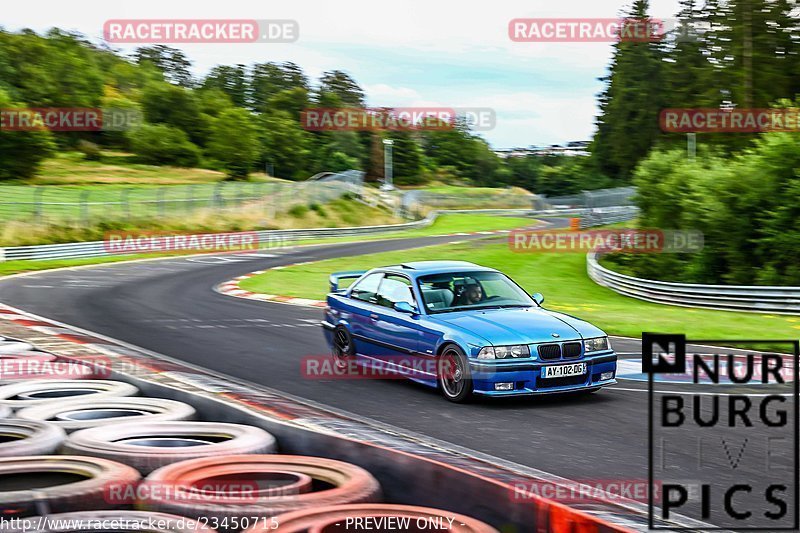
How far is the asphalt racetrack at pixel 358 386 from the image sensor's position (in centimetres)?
718

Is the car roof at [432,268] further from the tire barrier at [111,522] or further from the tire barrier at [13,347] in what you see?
the tire barrier at [111,522]

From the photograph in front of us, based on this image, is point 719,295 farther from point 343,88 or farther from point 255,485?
point 343,88

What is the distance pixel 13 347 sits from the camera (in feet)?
34.7

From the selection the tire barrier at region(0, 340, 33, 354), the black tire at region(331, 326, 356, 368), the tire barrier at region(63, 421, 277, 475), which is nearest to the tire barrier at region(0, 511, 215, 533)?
the tire barrier at region(63, 421, 277, 475)

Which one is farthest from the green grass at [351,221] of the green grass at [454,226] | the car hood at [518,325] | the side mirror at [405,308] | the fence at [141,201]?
the car hood at [518,325]

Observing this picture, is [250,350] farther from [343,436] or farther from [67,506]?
[67,506]

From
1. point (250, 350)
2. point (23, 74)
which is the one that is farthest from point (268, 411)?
point (23, 74)

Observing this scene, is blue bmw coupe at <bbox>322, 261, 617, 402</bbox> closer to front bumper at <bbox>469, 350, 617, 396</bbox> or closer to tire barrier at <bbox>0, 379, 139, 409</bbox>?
front bumper at <bbox>469, 350, 617, 396</bbox>

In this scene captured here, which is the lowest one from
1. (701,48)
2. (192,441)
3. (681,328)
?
(681,328)

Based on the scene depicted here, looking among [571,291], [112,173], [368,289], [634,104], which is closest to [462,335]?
[368,289]

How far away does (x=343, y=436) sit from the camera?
5.43m

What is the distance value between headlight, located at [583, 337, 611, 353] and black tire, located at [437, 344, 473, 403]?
121 cm

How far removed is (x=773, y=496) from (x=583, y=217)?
161ft

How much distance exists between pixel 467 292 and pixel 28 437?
5499 mm
